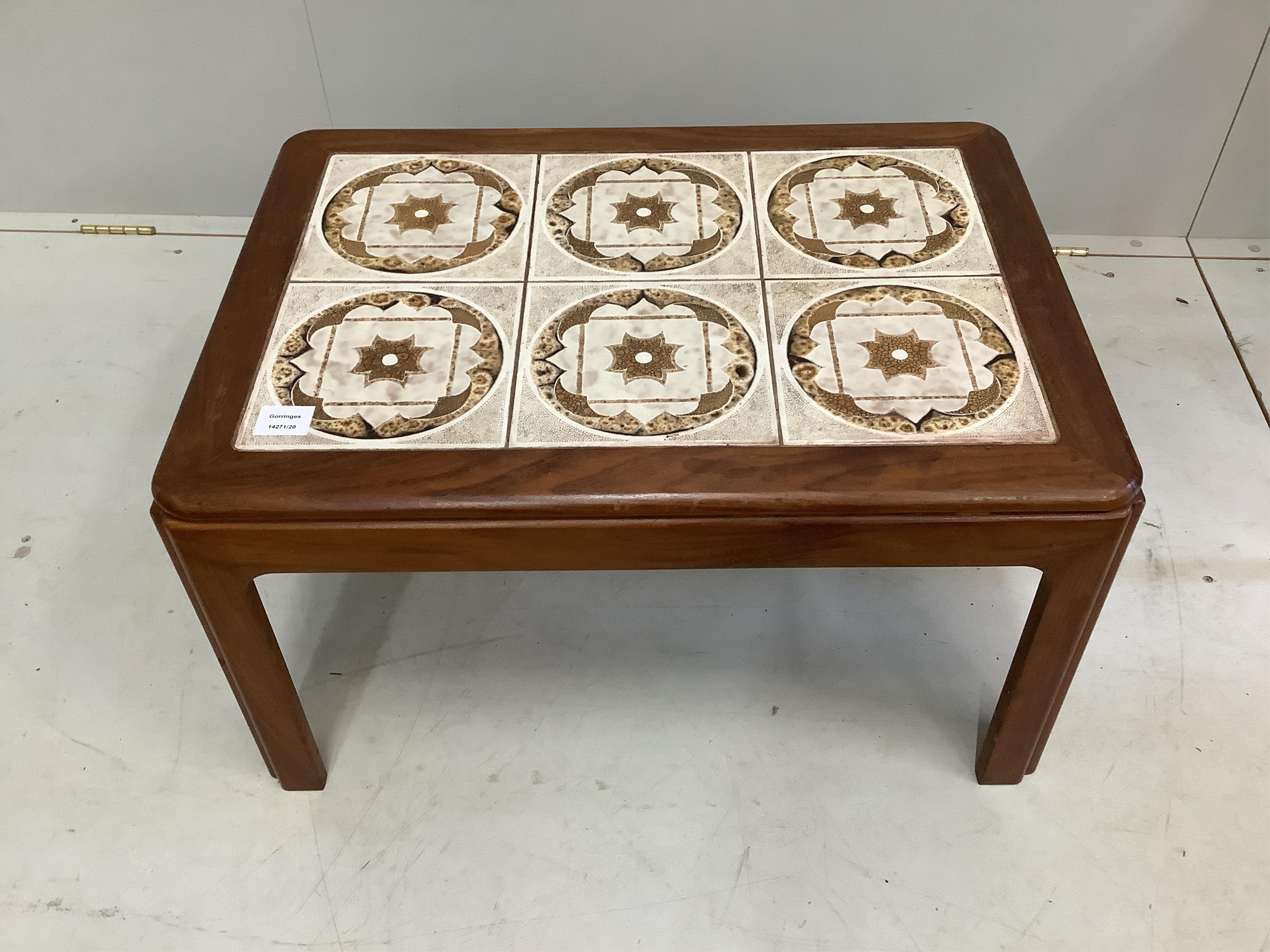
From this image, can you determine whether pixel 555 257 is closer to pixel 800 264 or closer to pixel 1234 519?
pixel 800 264

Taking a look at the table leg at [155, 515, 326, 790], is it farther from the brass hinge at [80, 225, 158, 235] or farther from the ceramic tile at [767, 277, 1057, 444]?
the brass hinge at [80, 225, 158, 235]

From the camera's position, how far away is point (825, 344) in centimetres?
120

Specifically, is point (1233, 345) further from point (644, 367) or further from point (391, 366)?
point (391, 366)

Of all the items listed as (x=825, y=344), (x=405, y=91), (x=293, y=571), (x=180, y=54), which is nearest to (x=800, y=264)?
(x=825, y=344)

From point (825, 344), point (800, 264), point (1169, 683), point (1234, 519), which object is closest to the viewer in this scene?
point (825, 344)

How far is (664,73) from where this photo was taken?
1.94m

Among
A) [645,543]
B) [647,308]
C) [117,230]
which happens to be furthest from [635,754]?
[117,230]

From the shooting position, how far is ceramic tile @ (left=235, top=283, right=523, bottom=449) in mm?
1120

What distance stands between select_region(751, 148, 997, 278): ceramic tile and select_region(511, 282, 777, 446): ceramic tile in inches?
4.1

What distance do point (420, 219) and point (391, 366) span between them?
10.5 inches

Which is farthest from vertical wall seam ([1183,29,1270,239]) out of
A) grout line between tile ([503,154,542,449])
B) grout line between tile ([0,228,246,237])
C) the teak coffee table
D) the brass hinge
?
the brass hinge

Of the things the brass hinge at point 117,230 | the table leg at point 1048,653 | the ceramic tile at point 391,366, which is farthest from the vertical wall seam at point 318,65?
the table leg at point 1048,653

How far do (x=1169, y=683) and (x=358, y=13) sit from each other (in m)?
1.58

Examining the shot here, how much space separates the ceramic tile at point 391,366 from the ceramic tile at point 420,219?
0.03 meters
